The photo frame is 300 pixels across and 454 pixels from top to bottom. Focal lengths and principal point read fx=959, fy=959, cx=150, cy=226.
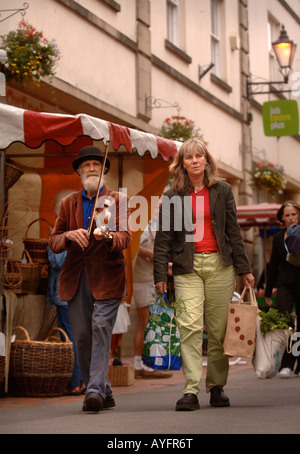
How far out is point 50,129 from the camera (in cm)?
795

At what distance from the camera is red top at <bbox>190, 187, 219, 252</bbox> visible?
7203 millimetres

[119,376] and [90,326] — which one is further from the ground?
[90,326]

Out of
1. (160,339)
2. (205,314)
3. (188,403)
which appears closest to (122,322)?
(160,339)

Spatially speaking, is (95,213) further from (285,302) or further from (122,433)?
(285,302)

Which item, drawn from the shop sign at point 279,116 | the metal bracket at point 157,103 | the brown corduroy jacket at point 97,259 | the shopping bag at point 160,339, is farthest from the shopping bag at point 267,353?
the shop sign at point 279,116

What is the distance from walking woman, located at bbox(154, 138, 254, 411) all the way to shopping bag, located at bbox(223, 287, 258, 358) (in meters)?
0.13

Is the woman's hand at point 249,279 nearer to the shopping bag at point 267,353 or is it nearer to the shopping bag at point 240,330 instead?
the shopping bag at point 240,330

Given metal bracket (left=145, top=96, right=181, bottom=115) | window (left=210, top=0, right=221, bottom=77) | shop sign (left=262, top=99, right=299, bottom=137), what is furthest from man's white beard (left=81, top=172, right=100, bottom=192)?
shop sign (left=262, top=99, right=299, bottom=137)

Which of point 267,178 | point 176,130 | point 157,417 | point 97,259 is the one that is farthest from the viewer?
point 267,178

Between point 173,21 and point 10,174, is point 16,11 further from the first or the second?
point 173,21

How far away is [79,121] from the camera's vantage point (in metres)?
8.09

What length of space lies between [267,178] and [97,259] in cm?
A: 1433

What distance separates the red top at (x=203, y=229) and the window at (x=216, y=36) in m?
13.1

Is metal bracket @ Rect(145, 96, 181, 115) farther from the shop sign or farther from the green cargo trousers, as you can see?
the green cargo trousers
